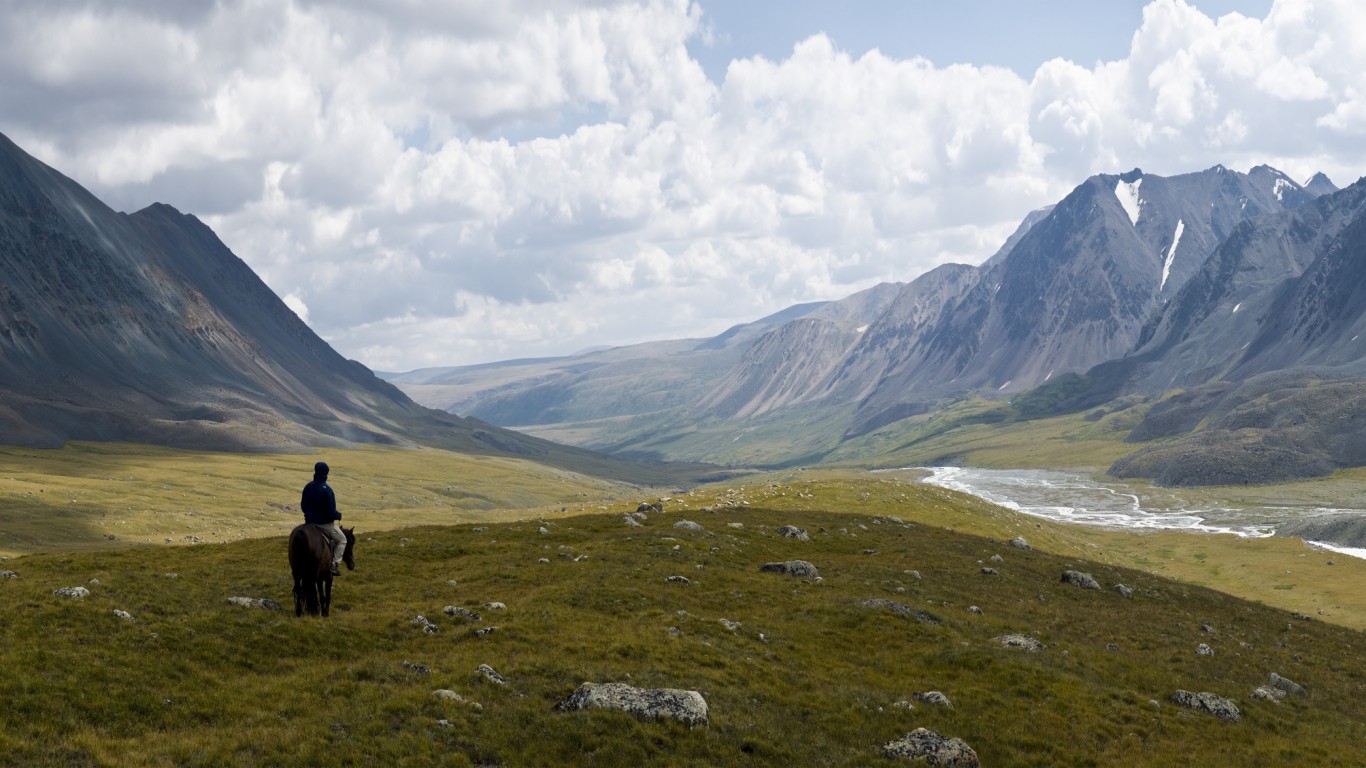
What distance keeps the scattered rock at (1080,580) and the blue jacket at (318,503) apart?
47314 millimetres

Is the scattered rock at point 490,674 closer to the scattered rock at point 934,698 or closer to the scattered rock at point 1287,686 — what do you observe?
the scattered rock at point 934,698

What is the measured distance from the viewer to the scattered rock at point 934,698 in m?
29.1

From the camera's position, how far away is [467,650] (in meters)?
28.8

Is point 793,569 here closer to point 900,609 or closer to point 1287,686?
point 900,609

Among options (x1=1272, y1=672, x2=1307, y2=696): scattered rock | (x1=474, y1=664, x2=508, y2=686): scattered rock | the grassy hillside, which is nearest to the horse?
the grassy hillside

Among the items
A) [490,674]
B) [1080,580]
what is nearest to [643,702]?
[490,674]

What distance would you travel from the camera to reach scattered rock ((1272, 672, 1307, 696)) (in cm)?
3703

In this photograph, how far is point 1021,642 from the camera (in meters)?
37.6

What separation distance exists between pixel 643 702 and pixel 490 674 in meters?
4.99

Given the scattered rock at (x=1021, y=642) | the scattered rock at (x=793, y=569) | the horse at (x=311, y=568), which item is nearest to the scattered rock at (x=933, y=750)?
the scattered rock at (x=1021, y=642)

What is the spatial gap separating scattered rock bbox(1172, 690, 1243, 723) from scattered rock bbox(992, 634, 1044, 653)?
5.52m

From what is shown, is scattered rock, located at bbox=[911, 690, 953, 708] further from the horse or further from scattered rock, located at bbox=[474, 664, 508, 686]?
the horse

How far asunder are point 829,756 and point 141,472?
210762mm

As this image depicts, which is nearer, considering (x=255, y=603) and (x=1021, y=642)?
(x=255, y=603)
